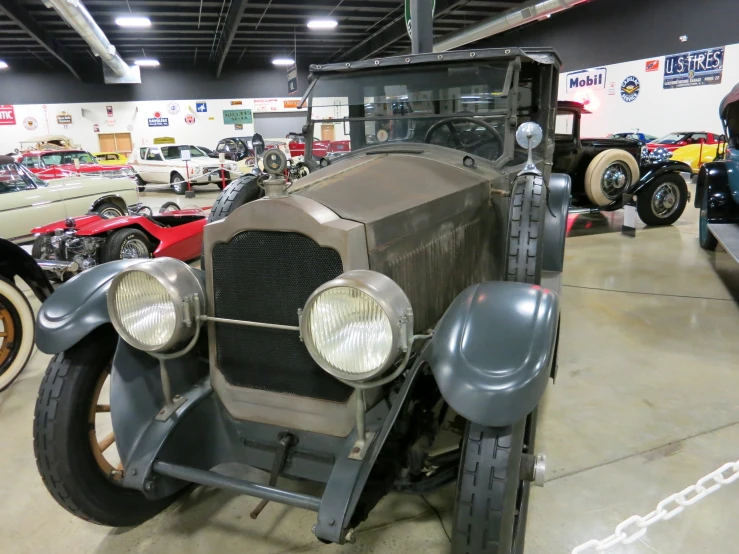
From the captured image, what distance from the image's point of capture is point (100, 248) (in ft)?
18.2

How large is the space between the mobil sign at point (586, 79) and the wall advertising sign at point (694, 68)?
1981 millimetres

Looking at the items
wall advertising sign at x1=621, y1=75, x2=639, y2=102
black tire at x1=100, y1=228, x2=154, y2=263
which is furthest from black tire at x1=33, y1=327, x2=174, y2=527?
wall advertising sign at x1=621, y1=75, x2=639, y2=102

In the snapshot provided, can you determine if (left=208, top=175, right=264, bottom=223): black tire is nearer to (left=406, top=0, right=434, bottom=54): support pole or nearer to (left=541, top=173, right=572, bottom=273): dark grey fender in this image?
(left=541, top=173, right=572, bottom=273): dark grey fender

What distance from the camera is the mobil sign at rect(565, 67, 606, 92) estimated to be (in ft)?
49.2

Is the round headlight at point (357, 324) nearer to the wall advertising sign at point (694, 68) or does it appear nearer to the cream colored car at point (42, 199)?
the cream colored car at point (42, 199)

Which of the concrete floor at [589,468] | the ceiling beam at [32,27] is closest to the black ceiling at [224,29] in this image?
the ceiling beam at [32,27]

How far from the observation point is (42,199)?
7.04 m

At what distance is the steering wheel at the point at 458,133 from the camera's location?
3.04 metres

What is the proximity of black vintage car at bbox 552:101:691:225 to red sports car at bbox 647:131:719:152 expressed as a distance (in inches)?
195

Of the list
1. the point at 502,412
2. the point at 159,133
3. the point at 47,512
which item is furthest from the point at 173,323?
the point at 159,133

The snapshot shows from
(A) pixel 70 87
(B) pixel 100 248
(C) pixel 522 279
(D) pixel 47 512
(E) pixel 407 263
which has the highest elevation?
(A) pixel 70 87

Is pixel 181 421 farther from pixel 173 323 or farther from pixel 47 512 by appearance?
pixel 47 512

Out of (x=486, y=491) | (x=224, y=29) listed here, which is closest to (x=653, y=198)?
(x=486, y=491)

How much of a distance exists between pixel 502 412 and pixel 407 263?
739mm
